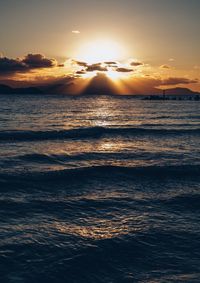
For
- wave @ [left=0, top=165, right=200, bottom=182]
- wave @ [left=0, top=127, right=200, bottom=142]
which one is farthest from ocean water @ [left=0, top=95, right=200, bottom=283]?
wave @ [left=0, top=127, right=200, bottom=142]

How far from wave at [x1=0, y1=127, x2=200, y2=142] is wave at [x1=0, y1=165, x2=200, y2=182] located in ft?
45.8

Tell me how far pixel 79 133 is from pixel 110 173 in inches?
819

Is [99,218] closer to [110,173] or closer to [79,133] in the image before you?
[110,173]

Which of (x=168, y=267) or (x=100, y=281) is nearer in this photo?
(x=100, y=281)

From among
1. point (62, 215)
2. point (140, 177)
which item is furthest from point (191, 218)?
point (140, 177)

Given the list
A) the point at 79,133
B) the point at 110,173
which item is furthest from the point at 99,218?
the point at 79,133

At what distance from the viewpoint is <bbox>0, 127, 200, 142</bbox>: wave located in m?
33.2

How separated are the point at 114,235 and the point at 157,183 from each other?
6909 millimetres

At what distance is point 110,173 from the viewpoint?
18516 mm

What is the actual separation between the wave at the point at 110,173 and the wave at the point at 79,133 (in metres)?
14.0

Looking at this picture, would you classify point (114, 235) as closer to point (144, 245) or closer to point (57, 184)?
point (144, 245)

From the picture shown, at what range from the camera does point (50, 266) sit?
833 centimetres

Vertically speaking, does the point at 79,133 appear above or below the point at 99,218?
above

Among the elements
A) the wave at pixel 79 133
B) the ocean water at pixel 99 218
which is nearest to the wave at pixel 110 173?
the ocean water at pixel 99 218
